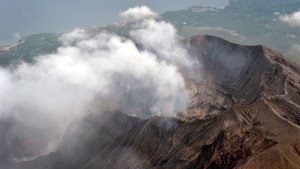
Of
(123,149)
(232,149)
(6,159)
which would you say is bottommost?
(6,159)

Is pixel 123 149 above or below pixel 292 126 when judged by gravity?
below

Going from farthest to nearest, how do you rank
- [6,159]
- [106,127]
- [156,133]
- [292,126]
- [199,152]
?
1. [6,159]
2. [106,127]
3. [156,133]
4. [199,152]
5. [292,126]

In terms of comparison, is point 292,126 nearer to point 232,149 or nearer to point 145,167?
point 232,149

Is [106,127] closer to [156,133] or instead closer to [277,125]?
[156,133]

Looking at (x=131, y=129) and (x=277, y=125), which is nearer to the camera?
(x=277, y=125)

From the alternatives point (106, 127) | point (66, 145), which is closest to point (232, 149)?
point (106, 127)

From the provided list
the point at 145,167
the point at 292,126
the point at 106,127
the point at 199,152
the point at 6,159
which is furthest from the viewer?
the point at 6,159
